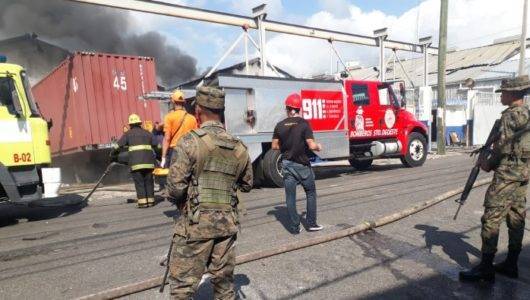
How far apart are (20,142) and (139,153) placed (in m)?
1.72

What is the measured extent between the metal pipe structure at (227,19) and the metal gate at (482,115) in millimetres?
Answer: 7867

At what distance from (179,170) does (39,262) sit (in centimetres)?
290

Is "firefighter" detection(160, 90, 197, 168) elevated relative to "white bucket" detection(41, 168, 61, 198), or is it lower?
elevated

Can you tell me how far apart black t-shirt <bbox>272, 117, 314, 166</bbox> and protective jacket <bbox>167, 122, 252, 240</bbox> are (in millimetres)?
2373

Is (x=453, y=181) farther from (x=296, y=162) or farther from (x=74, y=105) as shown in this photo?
(x=74, y=105)

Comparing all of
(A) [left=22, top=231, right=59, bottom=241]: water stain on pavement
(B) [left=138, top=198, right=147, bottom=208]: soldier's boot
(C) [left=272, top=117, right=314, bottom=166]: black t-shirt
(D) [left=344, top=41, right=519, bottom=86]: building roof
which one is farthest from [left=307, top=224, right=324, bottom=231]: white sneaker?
(D) [left=344, top=41, right=519, bottom=86]: building roof

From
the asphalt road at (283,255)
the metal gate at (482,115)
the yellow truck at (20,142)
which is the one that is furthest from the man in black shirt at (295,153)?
the metal gate at (482,115)

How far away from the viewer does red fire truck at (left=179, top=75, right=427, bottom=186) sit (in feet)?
28.8

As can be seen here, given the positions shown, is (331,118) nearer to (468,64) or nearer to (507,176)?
(507,176)

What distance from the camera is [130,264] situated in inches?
170

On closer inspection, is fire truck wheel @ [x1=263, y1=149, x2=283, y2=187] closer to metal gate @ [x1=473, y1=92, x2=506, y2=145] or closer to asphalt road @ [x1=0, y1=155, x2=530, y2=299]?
asphalt road @ [x1=0, y1=155, x2=530, y2=299]

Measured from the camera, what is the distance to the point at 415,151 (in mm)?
11883

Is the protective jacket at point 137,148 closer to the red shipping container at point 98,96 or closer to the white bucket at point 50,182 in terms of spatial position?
the white bucket at point 50,182

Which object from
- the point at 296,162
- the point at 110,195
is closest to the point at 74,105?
the point at 110,195
